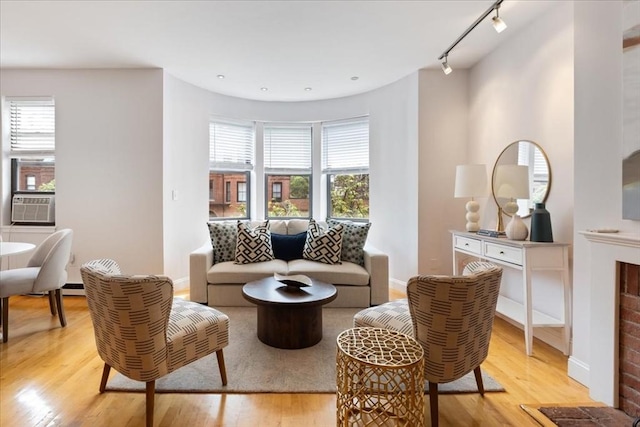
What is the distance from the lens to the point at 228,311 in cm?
347

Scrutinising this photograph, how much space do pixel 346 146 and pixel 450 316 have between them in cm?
360

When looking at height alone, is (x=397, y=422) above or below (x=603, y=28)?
below

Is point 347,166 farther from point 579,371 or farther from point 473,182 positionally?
point 579,371

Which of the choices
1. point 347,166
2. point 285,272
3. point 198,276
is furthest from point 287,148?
point 198,276

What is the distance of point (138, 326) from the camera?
1.65 m

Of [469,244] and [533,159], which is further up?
[533,159]

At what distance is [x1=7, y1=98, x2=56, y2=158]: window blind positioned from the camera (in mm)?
4000

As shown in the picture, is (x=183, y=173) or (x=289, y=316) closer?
(x=289, y=316)

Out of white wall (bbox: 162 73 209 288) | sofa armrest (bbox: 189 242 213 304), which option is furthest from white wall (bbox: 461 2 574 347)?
white wall (bbox: 162 73 209 288)

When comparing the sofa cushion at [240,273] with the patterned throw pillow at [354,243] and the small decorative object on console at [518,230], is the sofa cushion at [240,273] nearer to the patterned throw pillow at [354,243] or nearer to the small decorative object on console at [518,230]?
the patterned throw pillow at [354,243]

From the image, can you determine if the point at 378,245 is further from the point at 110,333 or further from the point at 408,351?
the point at 110,333

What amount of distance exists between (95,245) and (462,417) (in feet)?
13.5

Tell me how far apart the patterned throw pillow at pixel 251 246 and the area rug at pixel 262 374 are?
1089 mm

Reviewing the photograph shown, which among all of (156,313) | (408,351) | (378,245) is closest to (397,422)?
(408,351)
